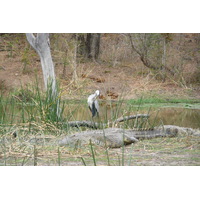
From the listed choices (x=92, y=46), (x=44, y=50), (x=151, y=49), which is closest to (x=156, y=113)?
(x=151, y=49)

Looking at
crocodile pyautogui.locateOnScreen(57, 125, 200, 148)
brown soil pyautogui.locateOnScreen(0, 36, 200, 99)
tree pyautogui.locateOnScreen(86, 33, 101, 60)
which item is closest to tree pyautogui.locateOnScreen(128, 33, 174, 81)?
brown soil pyautogui.locateOnScreen(0, 36, 200, 99)

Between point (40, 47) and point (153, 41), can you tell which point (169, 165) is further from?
point (40, 47)

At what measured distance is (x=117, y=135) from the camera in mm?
3814

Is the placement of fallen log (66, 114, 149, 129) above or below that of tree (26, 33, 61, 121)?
below

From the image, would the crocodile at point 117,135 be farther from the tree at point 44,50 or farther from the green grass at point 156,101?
the tree at point 44,50

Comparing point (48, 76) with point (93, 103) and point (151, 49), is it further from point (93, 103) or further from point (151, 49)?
point (151, 49)

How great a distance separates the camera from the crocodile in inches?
144

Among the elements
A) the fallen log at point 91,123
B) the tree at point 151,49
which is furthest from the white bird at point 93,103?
the tree at point 151,49

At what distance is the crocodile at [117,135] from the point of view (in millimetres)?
3658

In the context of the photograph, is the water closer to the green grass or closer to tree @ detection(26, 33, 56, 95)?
the green grass

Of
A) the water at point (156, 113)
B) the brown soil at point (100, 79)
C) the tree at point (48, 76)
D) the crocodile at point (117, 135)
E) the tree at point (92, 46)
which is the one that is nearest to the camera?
the crocodile at point (117, 135)

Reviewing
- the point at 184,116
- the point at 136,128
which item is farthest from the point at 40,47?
the point at 184,116

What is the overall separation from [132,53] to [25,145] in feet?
7.73

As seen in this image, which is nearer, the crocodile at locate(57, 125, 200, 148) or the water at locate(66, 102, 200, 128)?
the crocodile at locate(57, 125, 200, 148)
